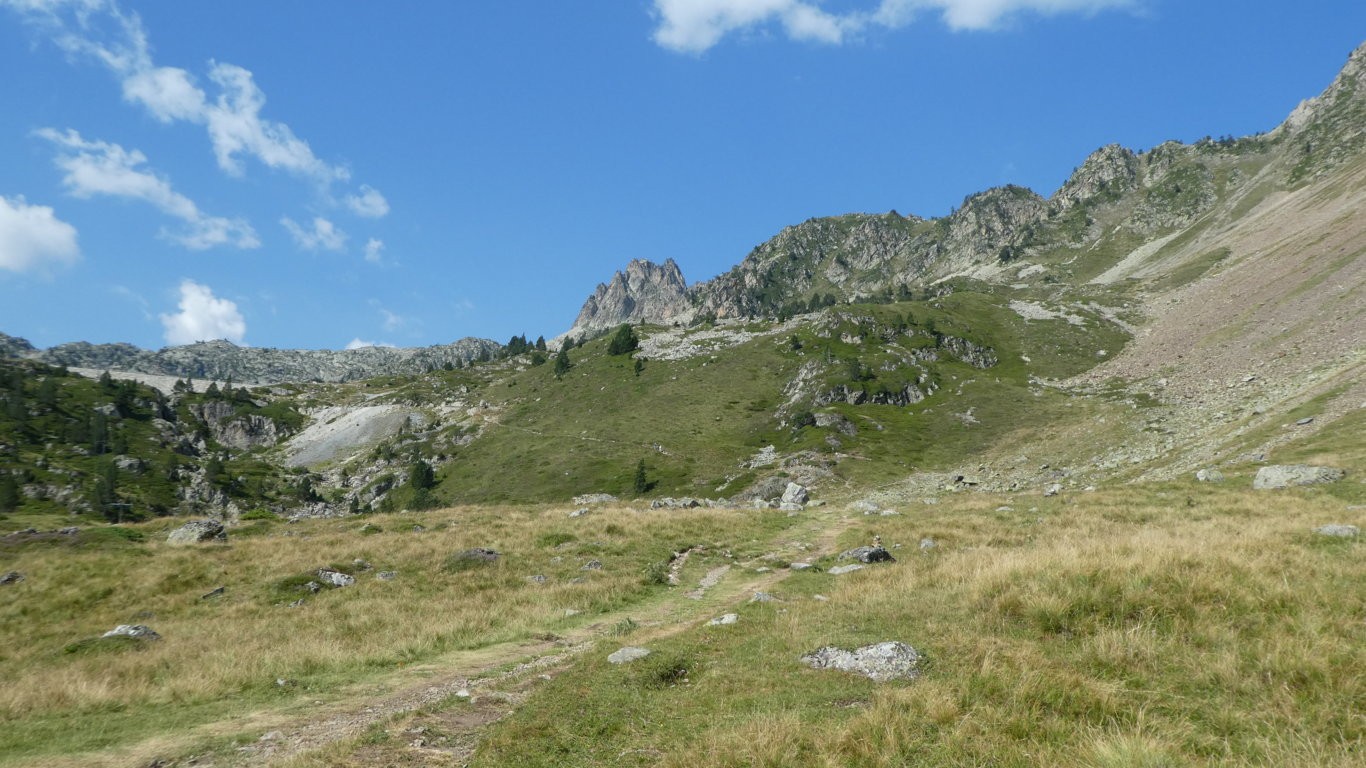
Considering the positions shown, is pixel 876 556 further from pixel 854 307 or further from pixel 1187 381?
pixel 854 307

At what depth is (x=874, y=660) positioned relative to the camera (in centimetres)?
1089

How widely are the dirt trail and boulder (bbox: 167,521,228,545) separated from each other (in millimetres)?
28629

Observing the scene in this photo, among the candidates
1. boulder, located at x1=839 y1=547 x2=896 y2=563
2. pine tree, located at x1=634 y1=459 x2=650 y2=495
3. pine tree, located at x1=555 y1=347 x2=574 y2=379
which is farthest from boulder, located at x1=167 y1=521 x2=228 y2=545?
pine tree, located at x1=555 y1=347 x2=574 y2=379

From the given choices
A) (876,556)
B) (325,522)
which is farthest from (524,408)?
(876,556)

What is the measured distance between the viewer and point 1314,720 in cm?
Result: 685

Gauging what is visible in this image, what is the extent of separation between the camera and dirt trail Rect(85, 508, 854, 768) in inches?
408

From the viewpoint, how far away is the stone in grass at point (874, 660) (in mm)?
10352

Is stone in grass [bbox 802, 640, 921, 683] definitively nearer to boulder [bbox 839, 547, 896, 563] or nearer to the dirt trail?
the dirt trail

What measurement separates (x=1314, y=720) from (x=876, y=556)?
677 inches

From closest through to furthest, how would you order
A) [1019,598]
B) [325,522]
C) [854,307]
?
[1019,598], [325,522], [854,307]

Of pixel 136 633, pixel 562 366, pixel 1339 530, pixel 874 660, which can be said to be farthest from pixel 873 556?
pixel 562 366

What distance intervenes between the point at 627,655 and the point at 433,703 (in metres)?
4.00

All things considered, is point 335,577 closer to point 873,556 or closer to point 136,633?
point 136,633

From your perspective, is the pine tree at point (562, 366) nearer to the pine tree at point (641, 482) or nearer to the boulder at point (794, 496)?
the pine tree at point (641, 482)
